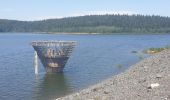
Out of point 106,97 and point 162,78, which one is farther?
point 162,78

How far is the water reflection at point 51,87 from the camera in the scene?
1400 inches

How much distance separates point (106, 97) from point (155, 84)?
3.04m

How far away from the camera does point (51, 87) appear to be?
41.2m

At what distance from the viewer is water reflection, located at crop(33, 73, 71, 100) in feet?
117

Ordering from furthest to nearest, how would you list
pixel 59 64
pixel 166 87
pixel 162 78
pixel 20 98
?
pixel 59 64, pixel 20 98, pixel 162 78, pixel 166 87

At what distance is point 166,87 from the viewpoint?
22094 millimetres

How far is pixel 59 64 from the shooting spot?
50906 mm

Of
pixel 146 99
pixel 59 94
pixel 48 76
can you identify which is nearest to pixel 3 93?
pixel 59 94

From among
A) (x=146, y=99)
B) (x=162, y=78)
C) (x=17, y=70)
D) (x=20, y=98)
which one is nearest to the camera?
(x=146, y=99)

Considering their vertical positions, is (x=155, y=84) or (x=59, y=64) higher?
(x=155, y=84)

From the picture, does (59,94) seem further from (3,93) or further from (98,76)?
(98,76)

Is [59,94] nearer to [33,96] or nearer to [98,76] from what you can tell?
[33,96]

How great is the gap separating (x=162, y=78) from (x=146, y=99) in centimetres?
471

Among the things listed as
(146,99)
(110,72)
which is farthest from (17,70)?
(146,99)
